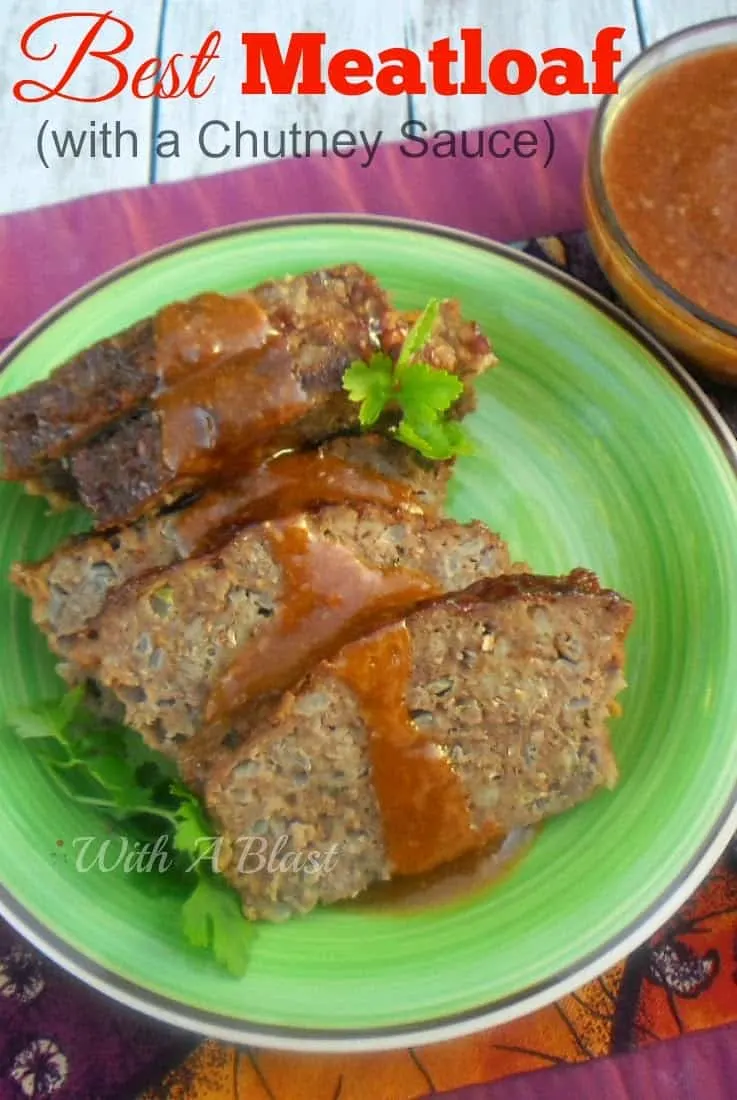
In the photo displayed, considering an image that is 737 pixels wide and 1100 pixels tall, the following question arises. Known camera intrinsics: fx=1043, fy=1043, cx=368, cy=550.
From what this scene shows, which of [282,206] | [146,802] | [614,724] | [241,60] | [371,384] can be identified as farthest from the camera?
[241,60]

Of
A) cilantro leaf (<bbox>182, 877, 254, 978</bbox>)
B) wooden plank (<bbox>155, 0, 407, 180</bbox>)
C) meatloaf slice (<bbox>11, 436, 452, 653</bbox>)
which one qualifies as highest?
wooden plank (<bbox>155, 0, 407, 180</bbox>)

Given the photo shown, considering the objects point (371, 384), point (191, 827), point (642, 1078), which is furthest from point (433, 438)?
point (642, 1078)

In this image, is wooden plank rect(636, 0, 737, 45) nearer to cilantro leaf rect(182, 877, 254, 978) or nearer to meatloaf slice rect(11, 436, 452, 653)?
meatloaf slice rect(11, 436, 452, 653)

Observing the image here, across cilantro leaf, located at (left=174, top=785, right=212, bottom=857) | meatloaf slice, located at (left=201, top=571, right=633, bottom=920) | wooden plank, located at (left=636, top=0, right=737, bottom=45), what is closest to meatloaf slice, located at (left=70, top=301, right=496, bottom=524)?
meatloaf slice, located at (left=201, top=571, right=633, bottom=920)

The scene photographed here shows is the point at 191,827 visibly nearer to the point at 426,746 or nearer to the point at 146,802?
the point at 146,802

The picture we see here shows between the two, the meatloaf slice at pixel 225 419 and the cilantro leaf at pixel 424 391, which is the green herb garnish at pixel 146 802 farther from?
the cilantro leaf at pixel 424 391

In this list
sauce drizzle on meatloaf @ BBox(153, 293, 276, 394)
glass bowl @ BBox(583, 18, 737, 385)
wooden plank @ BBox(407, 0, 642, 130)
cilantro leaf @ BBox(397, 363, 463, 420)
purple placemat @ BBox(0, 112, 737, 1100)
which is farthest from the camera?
wooden plank @ BBox(407, 0, 642, 130)

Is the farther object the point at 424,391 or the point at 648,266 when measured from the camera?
the point at 648,266
